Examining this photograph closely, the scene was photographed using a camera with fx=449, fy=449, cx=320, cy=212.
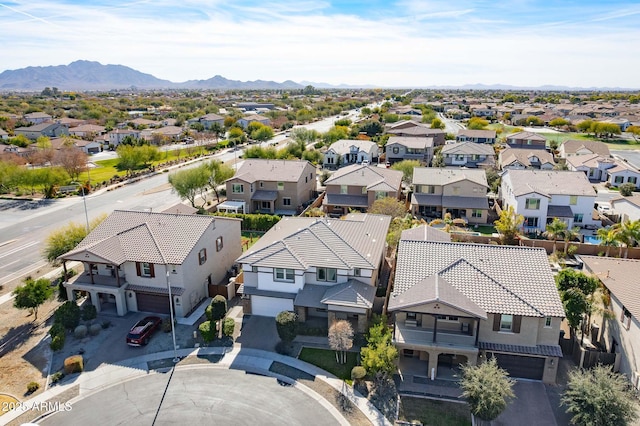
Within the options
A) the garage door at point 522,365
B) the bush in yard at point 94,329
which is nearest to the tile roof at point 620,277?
the garage door at point 522,365

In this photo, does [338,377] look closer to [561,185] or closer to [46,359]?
[46,359]

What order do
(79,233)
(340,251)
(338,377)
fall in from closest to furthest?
(338,377) < (340,251) < (79,233)

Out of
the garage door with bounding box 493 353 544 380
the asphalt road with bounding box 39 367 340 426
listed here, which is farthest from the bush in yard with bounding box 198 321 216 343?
the garage door with bounding box 493 353 544 380

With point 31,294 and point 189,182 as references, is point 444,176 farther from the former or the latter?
point 31,294

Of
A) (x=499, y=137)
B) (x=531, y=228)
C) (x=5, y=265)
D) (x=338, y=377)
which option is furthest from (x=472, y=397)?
(x=499, y=137)

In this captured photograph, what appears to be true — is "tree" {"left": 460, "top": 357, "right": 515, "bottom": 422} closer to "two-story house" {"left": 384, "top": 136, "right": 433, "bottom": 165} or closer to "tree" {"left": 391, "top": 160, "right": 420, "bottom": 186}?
"tree" {"left": 391, "top": 160, "right": 420, "bottom": 186}

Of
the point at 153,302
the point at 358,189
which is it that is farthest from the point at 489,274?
the point at 358,189
